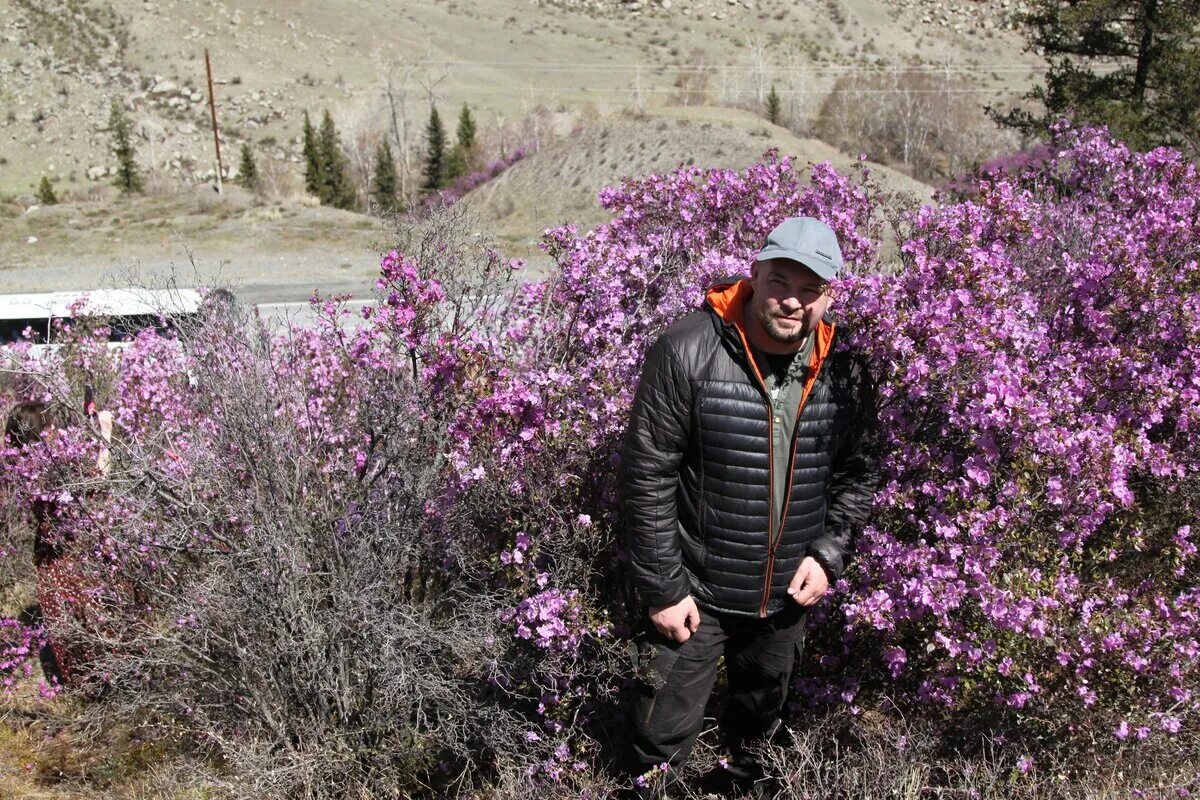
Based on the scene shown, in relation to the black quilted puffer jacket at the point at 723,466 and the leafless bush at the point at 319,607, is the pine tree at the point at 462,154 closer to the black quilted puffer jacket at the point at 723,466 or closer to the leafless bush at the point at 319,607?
the leafless bush at the point at 319,607

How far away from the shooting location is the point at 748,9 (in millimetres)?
73938

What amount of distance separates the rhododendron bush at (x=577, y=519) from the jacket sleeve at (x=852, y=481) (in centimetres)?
16

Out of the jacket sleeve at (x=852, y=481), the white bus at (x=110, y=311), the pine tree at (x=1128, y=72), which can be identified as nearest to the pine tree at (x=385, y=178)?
the pine tree at (x=1128, y=72)

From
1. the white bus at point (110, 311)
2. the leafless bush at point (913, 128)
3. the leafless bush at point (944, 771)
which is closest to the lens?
the leafless bush at point (944, 771)

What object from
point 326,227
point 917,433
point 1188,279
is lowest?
point 326,227

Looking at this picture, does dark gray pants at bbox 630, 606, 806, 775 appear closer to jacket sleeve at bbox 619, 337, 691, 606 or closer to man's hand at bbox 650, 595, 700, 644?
man's hand at bbox 650, 595, 700, 644

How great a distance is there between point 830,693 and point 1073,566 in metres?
1.00

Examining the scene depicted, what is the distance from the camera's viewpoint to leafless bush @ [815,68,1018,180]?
115 feet

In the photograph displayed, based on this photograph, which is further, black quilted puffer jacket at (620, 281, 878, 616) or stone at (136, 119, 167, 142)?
stone at (136, 119, 167, 142)

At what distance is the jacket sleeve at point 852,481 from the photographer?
3.12m

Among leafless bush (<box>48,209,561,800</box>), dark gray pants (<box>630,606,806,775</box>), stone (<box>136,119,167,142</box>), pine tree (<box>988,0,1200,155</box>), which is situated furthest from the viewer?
stone (<box>136,119,167,142</box>)

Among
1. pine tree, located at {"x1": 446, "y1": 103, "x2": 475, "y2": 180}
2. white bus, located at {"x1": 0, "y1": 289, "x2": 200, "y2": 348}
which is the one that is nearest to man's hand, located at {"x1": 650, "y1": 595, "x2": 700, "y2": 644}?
white bus, located at {"x1": 0, "y1": 289, "x2": 200, "y2": 348}

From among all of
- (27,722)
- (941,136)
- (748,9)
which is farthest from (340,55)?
(27,722)

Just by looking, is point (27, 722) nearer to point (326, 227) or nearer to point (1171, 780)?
point (1171, 780)
